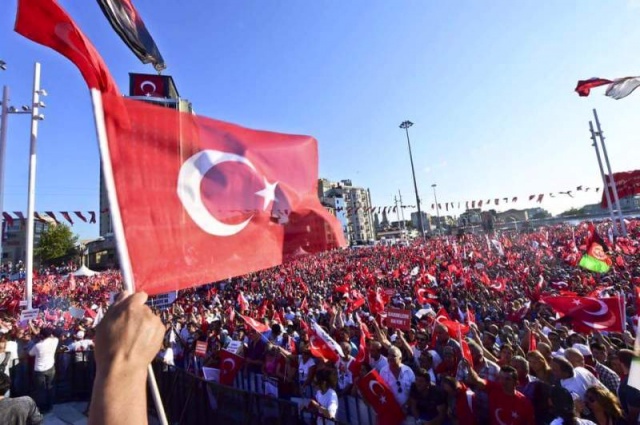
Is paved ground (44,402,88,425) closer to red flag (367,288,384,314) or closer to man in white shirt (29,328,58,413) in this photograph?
man in white shirt (29,328,58,413)

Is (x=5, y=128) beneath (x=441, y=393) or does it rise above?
above

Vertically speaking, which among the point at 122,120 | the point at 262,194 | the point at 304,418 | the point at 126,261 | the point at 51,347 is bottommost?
the point at 304,418

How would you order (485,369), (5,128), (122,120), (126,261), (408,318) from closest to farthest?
(126,261)
(122,120)
(485,369)
(408,318)
(5,128)

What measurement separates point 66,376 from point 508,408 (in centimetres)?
1015

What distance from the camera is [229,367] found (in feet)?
24.9

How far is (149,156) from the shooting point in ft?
11.5

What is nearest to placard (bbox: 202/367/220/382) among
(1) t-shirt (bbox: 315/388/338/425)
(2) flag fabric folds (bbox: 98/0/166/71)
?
(1) t-shirt (bbox: 315/388/338/425)

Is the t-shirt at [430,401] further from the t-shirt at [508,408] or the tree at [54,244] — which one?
the tree at [54,244]

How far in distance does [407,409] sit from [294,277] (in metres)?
20.2

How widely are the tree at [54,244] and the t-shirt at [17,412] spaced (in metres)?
67.4

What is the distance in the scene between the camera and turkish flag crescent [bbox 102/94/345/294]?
3297 mm

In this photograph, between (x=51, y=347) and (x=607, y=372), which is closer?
(x=607, y=372)

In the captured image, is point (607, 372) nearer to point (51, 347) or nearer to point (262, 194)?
point (262, 194)

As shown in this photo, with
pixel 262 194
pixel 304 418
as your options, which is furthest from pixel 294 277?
pixel 262 194
